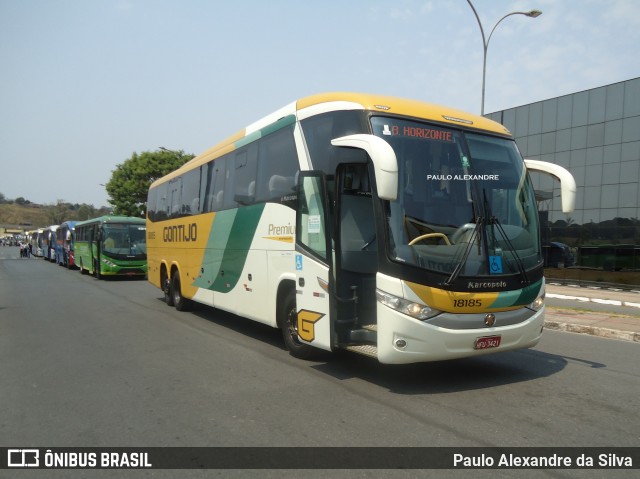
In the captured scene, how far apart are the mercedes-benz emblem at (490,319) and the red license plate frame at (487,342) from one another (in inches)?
6.1

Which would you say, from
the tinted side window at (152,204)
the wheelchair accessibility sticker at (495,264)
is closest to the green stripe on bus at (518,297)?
the wheelchair accessibility sticker at (495,264)

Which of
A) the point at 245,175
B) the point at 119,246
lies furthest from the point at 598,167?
the point at 245,175

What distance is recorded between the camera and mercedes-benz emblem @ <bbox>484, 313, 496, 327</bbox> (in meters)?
5.74

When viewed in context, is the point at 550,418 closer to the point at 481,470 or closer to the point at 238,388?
the point at 481,470

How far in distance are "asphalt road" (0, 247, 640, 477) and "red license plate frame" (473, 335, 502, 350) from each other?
1.67ft

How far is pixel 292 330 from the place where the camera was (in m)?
7.48

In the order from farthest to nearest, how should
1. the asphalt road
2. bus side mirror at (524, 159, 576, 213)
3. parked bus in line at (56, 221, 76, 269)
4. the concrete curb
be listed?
parked bus in line at (56, 221, 76, 269), the concrete curb, bus side mirror at (524, 159, 576, 213), the asphalt road

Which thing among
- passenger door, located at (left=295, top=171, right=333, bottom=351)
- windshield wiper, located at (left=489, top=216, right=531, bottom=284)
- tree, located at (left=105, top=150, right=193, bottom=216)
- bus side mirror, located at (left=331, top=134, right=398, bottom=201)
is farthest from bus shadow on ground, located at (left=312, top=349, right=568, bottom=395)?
tree, located at (left=105, top=150, right=193, bottom=216)

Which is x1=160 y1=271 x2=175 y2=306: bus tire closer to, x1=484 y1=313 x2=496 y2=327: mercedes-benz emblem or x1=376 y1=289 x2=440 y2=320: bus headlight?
x1=376 y1=289 x2=440 y2=320: bus headlight

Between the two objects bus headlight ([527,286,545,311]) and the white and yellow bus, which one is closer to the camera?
the white and yellow bus

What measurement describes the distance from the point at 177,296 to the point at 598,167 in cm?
2485

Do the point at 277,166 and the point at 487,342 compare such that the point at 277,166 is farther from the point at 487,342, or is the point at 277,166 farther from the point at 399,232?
the point at 487,342

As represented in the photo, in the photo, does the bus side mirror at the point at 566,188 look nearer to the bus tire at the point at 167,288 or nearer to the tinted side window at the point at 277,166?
the tinted side window at the point at 277,166

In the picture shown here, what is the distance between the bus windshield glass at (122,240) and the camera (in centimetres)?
2348
